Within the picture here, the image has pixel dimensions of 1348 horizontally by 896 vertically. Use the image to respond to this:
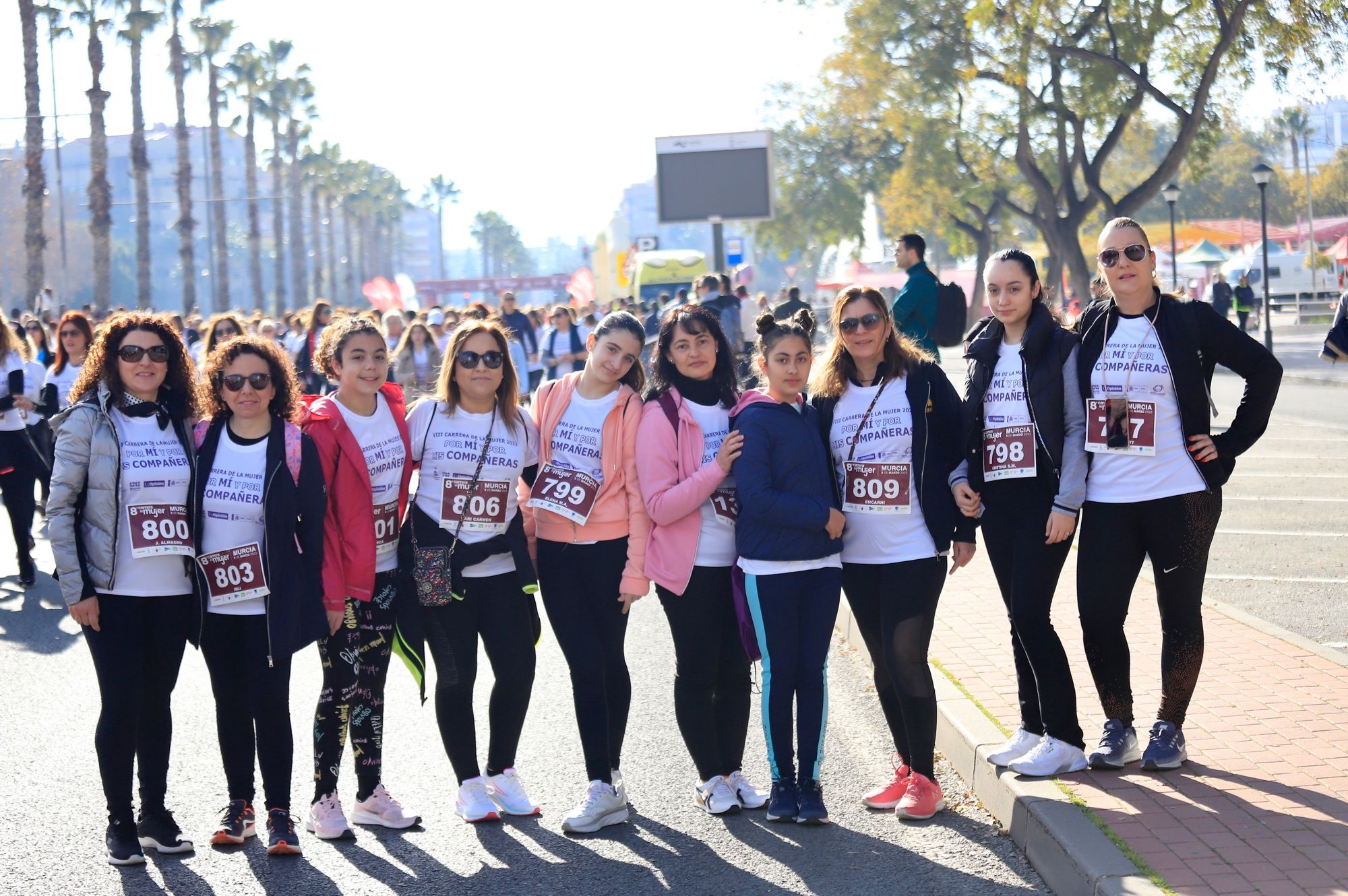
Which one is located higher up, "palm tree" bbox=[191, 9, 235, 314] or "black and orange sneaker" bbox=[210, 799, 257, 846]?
"palm tree" bbox=[191, 9, 235, 314]

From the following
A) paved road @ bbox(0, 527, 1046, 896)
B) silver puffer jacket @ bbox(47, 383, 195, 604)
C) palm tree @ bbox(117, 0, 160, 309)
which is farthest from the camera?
palm tree @ bbox(117, 0, 160, 309)

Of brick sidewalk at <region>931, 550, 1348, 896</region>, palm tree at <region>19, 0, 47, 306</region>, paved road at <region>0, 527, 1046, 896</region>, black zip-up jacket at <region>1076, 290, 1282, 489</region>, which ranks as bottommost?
paved road at <region>0, 527, 1046, 896</region>

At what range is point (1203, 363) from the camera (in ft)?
16.9

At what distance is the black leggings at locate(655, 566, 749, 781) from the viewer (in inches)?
207

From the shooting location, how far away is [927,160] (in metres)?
36.3

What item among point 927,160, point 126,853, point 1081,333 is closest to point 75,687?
point 126,853

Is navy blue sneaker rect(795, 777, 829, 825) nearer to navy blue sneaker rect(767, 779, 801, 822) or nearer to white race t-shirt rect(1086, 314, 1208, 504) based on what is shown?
navy blue sneaker rect(767, 779, 801, 822)

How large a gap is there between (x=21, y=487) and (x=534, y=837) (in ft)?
23.7

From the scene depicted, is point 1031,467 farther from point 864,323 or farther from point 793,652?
point 793,652

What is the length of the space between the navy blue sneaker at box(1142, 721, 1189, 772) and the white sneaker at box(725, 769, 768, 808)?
4.56ft

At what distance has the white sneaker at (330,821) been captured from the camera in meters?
5.12

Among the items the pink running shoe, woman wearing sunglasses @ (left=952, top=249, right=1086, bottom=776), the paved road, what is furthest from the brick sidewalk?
the pink running shoe

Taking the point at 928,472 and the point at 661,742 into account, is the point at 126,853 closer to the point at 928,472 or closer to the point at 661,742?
the point at 661,742

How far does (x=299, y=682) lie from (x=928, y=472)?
397 centimetres
